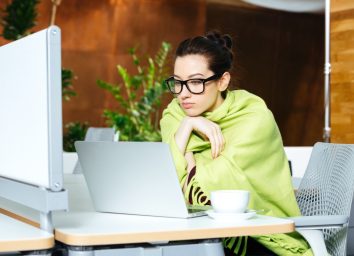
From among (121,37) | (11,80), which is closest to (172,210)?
(11,80)

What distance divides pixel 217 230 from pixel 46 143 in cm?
41

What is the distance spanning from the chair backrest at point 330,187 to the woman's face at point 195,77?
39 centimetres

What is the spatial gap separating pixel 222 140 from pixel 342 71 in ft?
11.8

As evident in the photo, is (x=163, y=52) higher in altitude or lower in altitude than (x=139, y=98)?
higher

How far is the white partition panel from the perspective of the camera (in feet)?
4.92

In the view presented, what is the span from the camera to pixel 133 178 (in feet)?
5.85

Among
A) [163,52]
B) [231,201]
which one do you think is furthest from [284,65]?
[231,201]

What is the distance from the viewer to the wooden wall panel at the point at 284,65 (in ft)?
22.9

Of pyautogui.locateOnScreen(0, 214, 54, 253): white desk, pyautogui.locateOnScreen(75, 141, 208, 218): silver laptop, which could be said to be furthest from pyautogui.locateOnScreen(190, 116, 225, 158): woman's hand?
pyautogui.locateOnScreen(0, 214, 54, 253): white desk

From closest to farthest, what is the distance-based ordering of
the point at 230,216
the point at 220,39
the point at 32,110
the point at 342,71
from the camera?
the point at 32,110, the point at 230,216, the point at 220,39, the point at 342,71

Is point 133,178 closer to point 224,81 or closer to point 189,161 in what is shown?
point 189,161

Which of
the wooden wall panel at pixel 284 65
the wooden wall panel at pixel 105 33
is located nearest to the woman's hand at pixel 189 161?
the wooden wall panel at pixel 284 65

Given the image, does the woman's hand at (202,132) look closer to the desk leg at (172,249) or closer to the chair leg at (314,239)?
the chair leg at (314,239)

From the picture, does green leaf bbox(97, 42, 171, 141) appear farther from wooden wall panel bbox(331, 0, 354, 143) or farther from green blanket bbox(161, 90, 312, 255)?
green blanket bbox(161, 90, 312, 255)
